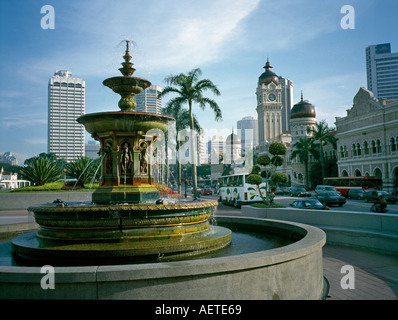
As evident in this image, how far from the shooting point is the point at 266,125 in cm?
11331

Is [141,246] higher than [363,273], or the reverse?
[141,246]

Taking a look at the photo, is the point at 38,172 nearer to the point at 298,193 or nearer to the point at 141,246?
the point at 141,246

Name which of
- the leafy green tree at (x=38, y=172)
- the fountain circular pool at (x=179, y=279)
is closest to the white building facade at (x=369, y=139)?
the leafy green tree at (x=38, y=172)

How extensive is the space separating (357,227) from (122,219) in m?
7.69

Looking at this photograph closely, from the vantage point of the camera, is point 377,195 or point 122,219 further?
point 377,195

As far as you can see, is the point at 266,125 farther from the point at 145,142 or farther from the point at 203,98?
the point at 145,142

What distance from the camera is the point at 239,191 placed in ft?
90.2

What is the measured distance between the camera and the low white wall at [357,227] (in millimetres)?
9008

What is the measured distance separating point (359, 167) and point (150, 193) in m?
53.5

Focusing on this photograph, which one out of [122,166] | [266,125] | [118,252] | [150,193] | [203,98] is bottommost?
[118,252]

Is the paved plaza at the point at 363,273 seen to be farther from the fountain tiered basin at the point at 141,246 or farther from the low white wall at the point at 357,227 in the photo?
the fountain tiered basin at the point at 141,246

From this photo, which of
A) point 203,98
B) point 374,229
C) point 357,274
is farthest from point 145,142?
point 203,98

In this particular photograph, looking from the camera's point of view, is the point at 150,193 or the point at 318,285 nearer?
the point at 318,285

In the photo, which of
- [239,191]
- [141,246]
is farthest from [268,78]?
[141,246]
